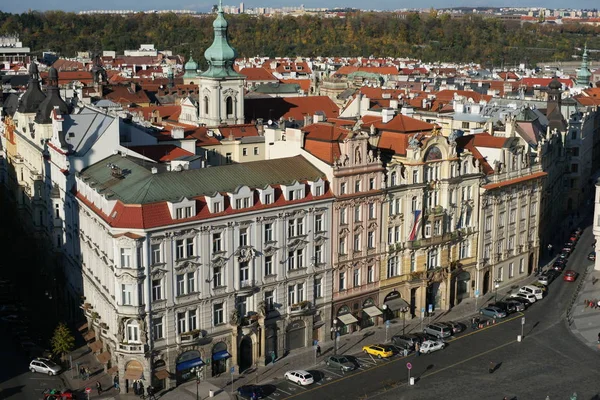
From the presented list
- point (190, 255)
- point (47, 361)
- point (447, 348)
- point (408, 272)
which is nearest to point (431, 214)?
point (408, 272)

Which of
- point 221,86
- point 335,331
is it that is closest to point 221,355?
point 335,331

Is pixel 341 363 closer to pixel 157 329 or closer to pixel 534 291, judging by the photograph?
pixel 157 329

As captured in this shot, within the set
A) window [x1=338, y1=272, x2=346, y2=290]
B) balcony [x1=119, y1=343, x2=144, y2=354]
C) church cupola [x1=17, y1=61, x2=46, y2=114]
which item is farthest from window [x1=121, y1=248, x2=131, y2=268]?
church cupola [x1=17, y1=61, x2=46, y2=114]

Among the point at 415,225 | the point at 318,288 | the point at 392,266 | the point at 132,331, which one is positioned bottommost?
the point at 132,331

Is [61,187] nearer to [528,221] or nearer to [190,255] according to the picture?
[190,255]

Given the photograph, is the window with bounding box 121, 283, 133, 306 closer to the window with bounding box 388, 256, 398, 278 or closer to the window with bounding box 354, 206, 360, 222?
the window with bounding box 354, 206, 360, 222

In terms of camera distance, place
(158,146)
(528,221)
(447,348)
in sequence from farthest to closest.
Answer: (528,221)
(158,146)
(447,348)
